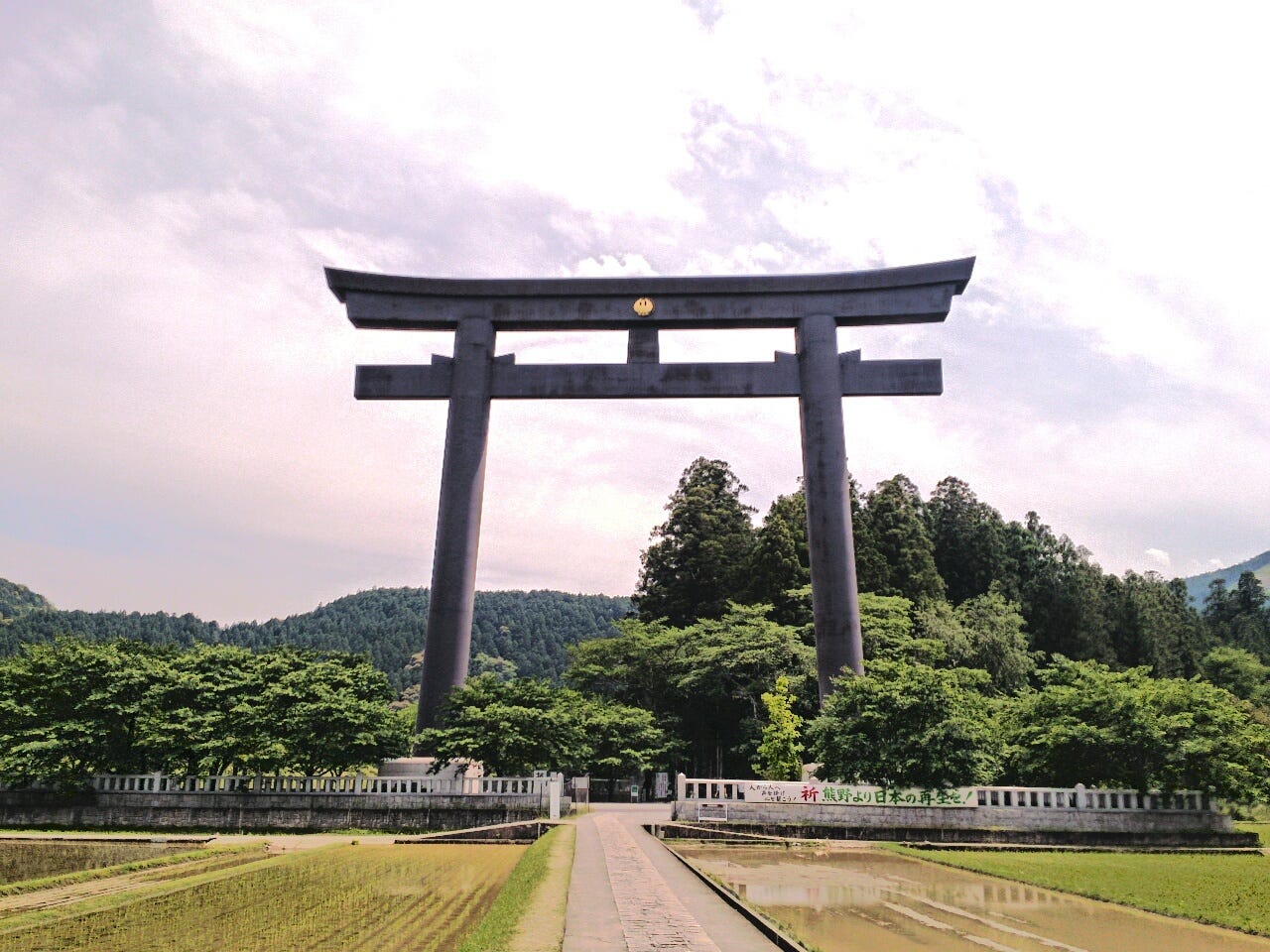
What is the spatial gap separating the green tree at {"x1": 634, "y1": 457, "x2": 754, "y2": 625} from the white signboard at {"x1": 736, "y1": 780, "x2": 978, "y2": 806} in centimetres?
2447

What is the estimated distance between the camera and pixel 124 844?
676 inches

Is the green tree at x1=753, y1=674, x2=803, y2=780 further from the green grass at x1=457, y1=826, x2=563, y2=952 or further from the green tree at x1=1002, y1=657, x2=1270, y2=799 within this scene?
the green grass at x1=457, y1=826, x2=563, y2=952

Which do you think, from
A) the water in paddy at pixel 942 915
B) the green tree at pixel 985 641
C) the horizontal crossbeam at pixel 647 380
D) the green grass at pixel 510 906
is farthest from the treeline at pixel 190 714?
the green tree at pixel 985 641

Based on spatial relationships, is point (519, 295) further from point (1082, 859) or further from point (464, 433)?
point (1082, 859)

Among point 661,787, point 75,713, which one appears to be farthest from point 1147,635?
point 75,713

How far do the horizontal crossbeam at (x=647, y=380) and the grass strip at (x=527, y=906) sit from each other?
16287 millimetres

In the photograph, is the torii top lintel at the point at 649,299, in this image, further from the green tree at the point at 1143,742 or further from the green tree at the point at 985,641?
the green tree at the point at 985,641

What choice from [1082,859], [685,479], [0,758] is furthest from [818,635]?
[685,479]

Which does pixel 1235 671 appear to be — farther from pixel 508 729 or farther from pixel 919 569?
pixel 508 729

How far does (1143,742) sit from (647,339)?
1792 cm

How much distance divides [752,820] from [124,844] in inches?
531

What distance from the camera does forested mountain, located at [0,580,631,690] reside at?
139m

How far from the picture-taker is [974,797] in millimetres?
19984

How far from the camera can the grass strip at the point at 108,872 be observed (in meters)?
11.1
